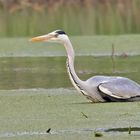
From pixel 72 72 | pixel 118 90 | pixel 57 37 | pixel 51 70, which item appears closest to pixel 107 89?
pixel 118 90

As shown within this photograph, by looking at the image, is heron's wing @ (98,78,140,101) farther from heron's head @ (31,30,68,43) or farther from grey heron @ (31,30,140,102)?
heron's head @ (31,30,68,43)

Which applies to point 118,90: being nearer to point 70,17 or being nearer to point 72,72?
point 72,72

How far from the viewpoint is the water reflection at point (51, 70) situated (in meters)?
9.69

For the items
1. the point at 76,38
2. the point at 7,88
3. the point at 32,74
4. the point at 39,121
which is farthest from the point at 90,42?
the point at 39,121

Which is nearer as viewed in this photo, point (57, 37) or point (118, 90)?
point (118, 90)

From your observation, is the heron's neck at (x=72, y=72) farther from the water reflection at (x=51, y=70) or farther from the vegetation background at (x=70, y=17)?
the vegetation background at (x=70, y=17)

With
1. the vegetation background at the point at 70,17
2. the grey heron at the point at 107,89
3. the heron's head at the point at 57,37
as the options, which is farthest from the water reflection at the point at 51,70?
the vegetation background at the point at 70,17

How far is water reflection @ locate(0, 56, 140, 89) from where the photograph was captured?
9688 mm

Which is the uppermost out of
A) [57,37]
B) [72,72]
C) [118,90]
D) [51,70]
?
[57,37]

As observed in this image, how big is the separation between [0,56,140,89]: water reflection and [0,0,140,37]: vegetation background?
15.2 ft

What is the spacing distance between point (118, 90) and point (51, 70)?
349 centimetres

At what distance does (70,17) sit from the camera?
20.7m

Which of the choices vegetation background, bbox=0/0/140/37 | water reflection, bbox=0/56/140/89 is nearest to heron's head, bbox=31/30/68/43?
water reflection, bbox=0/56/140/89

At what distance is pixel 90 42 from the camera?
1459 cm
